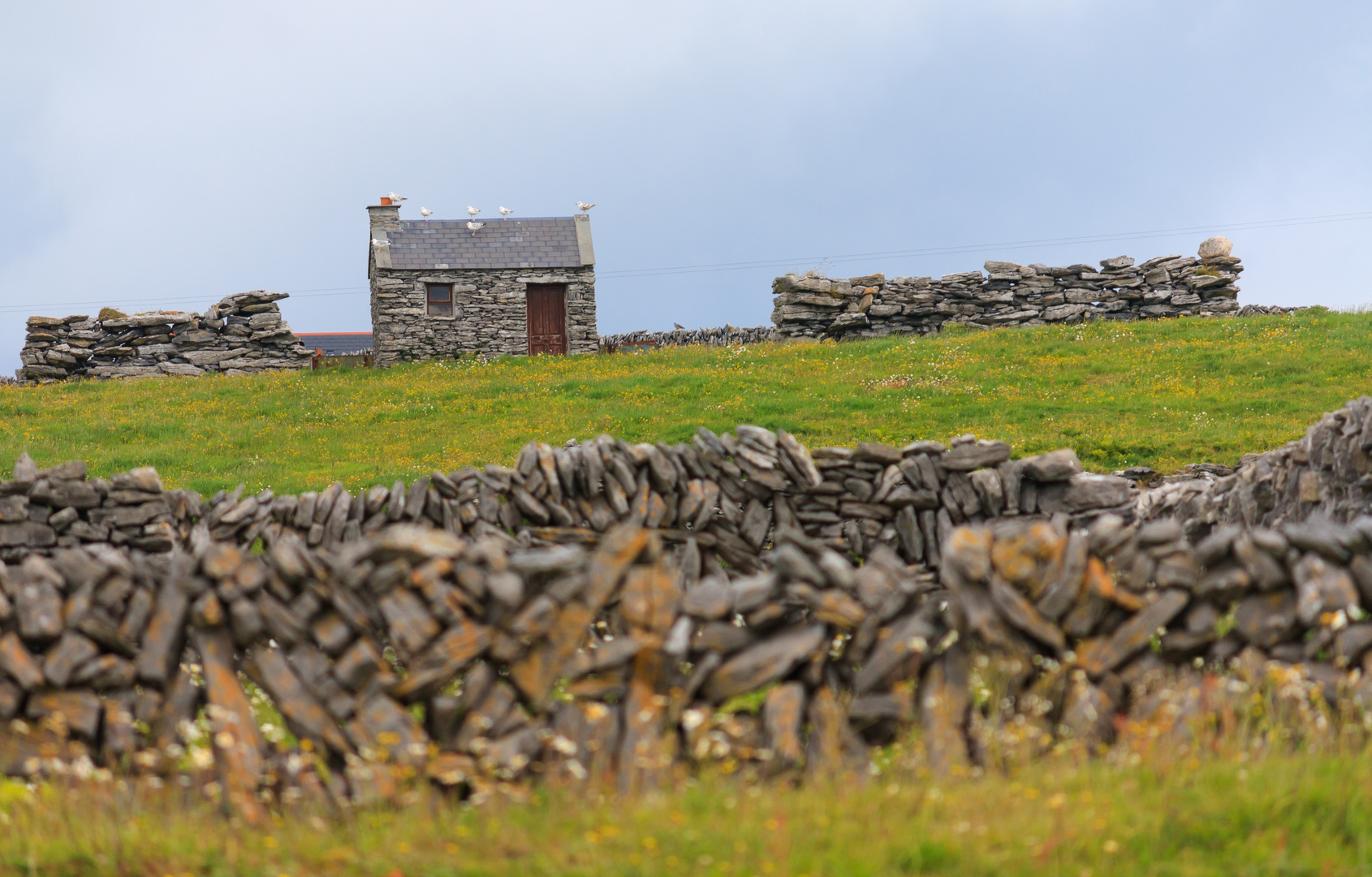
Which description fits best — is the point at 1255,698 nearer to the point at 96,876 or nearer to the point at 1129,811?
the point at 1129,811

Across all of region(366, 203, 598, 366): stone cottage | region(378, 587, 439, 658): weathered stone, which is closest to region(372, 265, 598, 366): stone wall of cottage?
region(366, 203, 598, 366): stone cottage

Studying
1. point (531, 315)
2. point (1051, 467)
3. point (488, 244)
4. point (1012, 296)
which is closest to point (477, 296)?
point (531, 315)

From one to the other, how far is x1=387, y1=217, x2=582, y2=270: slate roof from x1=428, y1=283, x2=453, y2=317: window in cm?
80

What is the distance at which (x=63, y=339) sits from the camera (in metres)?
36.4

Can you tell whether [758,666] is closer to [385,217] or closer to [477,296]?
[477,296]

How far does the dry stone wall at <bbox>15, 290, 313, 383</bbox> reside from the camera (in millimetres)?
35969

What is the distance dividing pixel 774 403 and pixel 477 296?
20.2 meters

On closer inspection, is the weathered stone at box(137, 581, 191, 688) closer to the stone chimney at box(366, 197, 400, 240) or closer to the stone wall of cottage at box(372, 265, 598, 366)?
the stone wall of cottage at box(372, 265, 598, 366)

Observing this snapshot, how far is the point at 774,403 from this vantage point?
22.1 metres

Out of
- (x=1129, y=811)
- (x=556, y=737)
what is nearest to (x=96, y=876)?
(x=556, y=737)

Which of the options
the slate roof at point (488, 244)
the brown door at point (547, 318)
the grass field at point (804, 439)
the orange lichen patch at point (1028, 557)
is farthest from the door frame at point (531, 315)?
the orange lichen patch at point (1028, 557)

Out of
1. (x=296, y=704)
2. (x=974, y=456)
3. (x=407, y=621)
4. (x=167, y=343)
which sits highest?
(x=167, y=343)

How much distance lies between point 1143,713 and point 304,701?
14.6 feet

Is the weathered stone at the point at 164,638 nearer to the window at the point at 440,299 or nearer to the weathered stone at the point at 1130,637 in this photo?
the weathered stone at the point at 1130,637
